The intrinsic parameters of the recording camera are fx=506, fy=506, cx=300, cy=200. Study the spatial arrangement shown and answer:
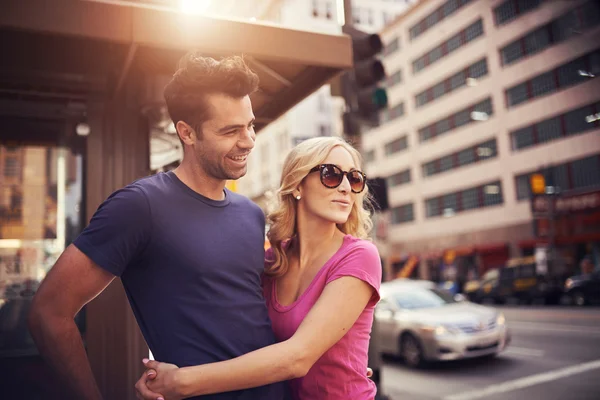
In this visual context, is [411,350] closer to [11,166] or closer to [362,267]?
[11,166]

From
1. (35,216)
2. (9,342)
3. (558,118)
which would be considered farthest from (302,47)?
(558,118)

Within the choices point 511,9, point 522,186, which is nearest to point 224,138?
point 522,186

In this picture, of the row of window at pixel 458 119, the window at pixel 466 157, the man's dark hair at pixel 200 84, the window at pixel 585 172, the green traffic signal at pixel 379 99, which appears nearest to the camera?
the man's dark hair at pixel 200 84

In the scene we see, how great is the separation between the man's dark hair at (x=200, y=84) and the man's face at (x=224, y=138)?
3 centimetres

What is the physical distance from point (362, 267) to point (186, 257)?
2.30 ft

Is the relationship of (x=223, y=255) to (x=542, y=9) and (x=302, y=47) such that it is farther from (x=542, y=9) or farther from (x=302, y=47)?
(x=542, y=9)

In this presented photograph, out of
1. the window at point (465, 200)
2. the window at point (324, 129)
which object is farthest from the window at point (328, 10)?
the window at point (465, 200)

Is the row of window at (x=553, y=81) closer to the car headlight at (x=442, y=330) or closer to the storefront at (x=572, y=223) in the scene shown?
the storefront at (x=572, y=223)

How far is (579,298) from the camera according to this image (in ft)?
67.6

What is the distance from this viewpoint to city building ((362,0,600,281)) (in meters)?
29.6

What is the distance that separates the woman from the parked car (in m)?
21.0

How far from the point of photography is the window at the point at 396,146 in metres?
44.4

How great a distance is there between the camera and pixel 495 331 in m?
9.84

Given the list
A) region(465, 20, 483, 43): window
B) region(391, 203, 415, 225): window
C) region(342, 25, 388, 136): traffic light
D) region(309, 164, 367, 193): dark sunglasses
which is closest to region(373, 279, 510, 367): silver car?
region(342, 25, 388, 136): traffic light
